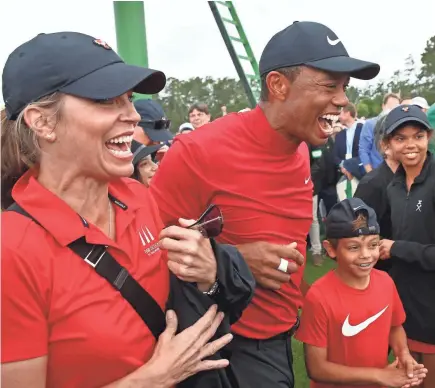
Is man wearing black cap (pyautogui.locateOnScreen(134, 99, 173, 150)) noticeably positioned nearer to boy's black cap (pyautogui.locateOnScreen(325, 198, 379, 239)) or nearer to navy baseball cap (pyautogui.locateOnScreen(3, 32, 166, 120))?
boy's black cap (pyautogui.locateOnScreen(325, 198, 379, 239))

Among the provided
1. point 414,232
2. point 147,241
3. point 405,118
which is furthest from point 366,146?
Answer: point 147,241

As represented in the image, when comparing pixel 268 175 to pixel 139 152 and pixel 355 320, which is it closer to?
pixel 355 320

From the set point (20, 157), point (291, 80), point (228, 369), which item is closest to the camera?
point (20, 157)

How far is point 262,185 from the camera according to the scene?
2.12m

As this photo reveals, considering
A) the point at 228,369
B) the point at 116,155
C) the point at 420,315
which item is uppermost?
the point at 116,155

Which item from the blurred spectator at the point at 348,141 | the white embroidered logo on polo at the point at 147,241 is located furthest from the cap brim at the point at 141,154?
the blurred spectator at the point at 348,141

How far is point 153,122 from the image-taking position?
143 inches

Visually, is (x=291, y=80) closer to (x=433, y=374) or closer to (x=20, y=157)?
(x=20, y=157)

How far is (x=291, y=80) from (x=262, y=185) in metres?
0.44

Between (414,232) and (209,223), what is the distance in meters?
1.72

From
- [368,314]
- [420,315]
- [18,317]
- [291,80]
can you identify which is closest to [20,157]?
[18,317]

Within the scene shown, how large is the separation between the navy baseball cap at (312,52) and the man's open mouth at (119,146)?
908 mm

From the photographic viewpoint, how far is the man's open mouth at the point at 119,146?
4.69 ft

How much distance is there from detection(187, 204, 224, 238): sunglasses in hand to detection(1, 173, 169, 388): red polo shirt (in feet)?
0.67
